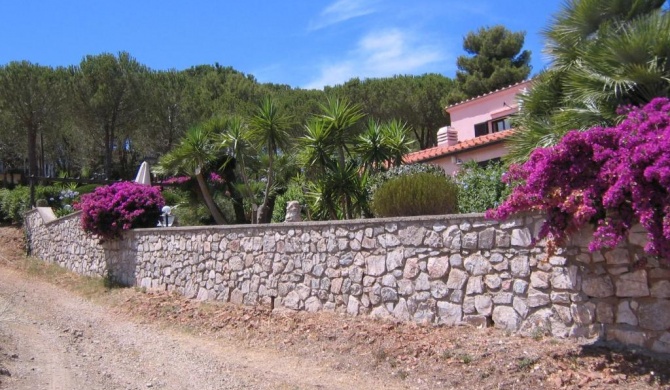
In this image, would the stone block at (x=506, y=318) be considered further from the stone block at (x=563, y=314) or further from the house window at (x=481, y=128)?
the house window at (x=481, y=128)

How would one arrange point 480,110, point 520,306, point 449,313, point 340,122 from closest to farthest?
point 520,306 < point 449,313 < point 340,122 < point 480,110

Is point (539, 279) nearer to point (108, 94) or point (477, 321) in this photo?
point (477, 321)

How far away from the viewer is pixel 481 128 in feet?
81.7

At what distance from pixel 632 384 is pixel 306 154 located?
8.37 meters

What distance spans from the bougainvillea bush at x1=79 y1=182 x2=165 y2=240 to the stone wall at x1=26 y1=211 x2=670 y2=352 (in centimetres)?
186

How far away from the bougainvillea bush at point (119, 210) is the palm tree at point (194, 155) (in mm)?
892

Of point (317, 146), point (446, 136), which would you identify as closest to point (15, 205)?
point (317, 146)

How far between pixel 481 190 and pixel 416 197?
182 cm

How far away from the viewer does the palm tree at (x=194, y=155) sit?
14305 mm

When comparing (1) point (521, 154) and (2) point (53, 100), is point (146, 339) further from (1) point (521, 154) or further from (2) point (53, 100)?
(2) point (53, 100)

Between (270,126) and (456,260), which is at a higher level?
(270,126)

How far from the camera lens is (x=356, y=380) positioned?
702 cm

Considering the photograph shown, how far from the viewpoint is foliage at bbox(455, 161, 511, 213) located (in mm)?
11258

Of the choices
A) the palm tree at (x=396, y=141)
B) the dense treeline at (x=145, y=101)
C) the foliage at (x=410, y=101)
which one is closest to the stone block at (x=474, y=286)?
the palm tree at (x=396, y=141)
